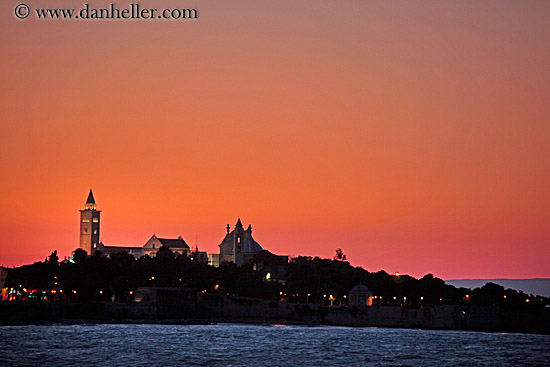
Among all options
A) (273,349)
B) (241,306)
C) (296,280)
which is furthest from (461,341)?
(296,280)

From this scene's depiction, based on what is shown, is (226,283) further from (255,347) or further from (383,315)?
(255,347)

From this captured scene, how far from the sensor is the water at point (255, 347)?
A: 83625 millimetres

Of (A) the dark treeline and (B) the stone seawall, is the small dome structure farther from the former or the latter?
(A) the dark treeline

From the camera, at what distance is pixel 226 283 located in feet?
550

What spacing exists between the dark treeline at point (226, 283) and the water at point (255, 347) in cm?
1952

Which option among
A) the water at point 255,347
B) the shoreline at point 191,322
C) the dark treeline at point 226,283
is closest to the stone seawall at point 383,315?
the shoreline at point 191,322

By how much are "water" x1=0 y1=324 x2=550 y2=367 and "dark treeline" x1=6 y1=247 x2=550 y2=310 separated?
19525mm

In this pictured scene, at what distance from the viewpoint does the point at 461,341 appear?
11656cm

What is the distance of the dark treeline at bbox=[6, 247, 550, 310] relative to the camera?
500 ft

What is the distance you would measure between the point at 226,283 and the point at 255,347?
6872 cm

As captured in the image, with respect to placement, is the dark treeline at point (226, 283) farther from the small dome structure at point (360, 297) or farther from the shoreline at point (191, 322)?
the small dome structure at point (360, 297)

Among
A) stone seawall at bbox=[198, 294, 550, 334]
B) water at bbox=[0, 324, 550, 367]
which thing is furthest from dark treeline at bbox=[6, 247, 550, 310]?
water at bbox=[0, 324, 550, 367]

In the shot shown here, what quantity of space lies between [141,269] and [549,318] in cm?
7575

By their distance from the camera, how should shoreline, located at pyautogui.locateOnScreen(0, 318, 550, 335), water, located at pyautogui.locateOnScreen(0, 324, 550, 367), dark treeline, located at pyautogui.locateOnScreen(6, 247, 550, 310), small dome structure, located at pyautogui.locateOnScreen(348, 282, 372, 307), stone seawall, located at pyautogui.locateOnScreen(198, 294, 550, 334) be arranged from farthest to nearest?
1. dark treeline, located at pyautogui.locateOnScreen(6, 247, 550, 310)
2. small dome structure, located at pyautogui.locateOnScreen(348, 282, 372, 307)
3. stone seawall, located at pyautogui.locateOnScreen(198, 294, 550, 334)
4. shoreline, located at pyautogui.locateOnScreen(0, 318, 550, 335)
5. water, located at pyautogui.locateOnScreen(0, 324, 550, 367)
